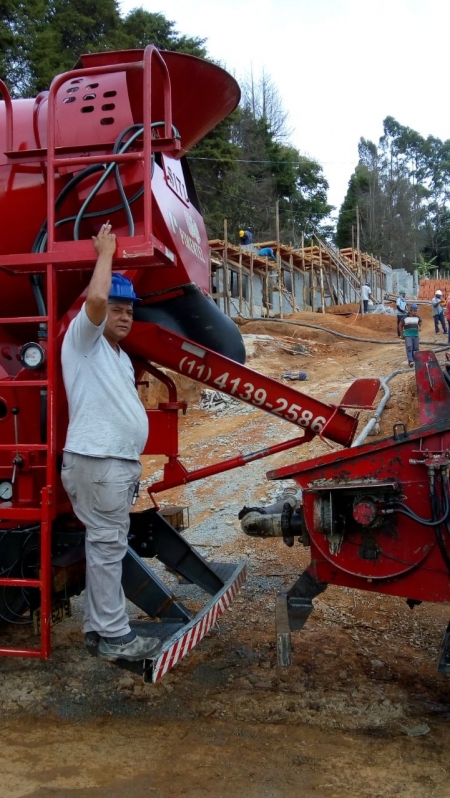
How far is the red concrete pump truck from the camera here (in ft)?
10.7

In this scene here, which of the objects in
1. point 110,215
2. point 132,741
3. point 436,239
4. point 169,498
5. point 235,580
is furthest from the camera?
point 436,239

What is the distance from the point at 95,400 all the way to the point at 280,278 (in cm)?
2302

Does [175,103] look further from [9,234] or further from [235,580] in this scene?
[235,580]

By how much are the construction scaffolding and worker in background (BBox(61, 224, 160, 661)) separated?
1712 cm

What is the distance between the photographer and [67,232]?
12.1ft

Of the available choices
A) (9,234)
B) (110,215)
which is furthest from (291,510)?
(9,234)

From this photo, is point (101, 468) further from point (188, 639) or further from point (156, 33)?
point (156, 33)

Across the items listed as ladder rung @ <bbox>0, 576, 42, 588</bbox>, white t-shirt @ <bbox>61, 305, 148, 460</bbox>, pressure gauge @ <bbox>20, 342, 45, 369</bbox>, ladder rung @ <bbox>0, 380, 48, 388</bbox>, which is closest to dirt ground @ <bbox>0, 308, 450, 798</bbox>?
ladder rung @ <bbox>0, 576, 42, 588</bbox>

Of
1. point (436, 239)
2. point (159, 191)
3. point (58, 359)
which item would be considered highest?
point (436, 239)

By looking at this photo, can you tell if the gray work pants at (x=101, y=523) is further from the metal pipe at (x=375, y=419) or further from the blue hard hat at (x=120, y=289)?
the metal pipe at (x=375, y=419)

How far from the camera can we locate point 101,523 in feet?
10.4

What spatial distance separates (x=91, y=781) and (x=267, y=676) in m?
1.26

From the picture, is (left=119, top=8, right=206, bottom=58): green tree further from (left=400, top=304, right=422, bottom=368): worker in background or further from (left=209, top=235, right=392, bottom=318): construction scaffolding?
(left=400, top=304, right=422, bottom=368): worker in background

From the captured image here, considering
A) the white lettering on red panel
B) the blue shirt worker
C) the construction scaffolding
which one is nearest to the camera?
Result: the white lettering on red panel
